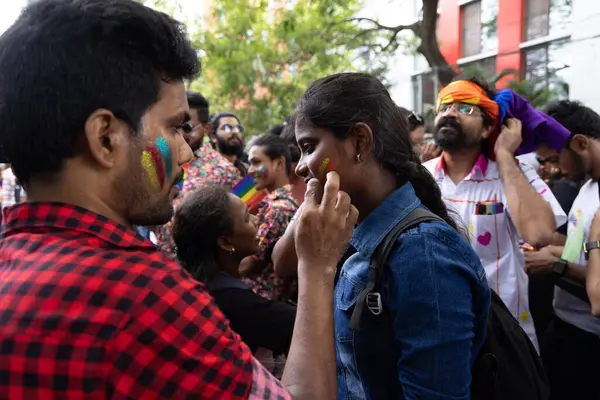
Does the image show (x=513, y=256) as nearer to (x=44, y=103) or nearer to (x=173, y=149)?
(x=173, y=149)

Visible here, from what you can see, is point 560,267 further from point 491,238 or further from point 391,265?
point 391,265

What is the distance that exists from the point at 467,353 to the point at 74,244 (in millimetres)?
1007

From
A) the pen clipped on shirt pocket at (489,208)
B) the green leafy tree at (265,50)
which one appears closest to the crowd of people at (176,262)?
the pen clipped on shirt pocket at (489,208)

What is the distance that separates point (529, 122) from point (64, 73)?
2.95 meters

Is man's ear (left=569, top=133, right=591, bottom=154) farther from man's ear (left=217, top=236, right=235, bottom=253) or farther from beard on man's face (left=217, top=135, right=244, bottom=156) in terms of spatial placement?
beard on man's face (left=217, top=135, right=244, bottom=156)

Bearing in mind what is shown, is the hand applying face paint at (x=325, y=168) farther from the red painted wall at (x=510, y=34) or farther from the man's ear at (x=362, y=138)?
the red painted wall at (x=510, y=34)

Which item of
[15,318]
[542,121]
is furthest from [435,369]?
[542,121]

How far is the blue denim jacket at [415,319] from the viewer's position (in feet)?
4.48

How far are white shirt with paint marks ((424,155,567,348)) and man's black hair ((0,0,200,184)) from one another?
2.20 m

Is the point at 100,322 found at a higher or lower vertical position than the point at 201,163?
higher

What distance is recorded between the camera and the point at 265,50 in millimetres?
13031

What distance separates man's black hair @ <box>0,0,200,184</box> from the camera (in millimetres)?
974

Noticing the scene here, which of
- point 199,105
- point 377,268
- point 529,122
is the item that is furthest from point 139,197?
point 199,105

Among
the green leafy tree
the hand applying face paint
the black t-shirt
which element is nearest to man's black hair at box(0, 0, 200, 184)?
the hand applying face paint
